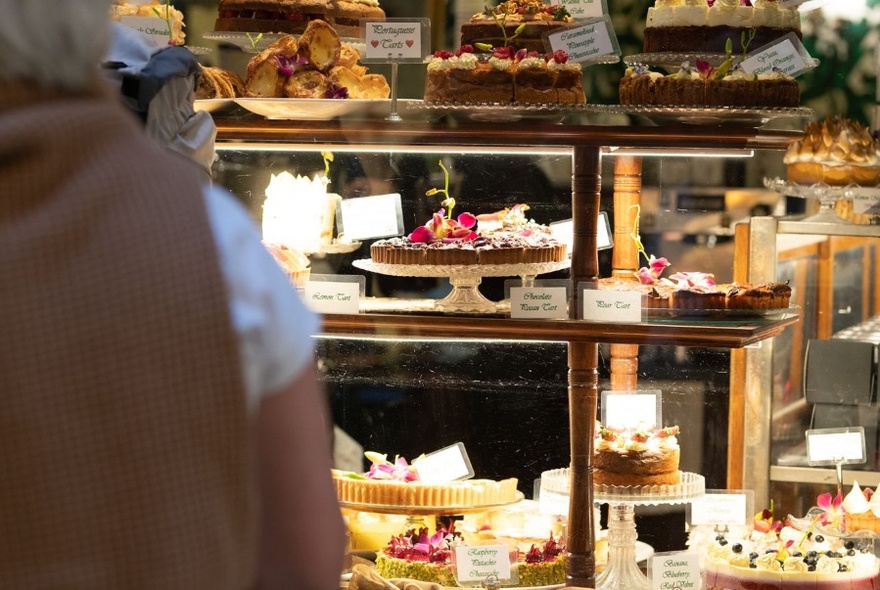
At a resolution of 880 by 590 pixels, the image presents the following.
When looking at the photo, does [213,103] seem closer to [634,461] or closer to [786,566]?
[634,461]

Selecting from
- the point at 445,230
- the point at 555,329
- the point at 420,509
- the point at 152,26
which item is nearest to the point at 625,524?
the point at 420,509

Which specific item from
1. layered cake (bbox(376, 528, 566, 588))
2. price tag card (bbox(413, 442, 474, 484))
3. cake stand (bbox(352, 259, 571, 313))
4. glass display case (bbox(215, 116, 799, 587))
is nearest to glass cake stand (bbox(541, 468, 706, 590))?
layered cake (bbox(376, 528, 566, 588))

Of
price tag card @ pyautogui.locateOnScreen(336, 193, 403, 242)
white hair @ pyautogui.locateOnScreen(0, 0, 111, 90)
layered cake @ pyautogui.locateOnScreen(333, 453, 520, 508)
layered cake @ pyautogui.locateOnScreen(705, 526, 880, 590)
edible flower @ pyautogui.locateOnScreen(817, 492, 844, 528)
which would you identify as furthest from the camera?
edible flower @ pyautogui.locateOnScreen(817, 492, 844, 528)

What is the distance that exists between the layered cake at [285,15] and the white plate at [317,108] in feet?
1.15

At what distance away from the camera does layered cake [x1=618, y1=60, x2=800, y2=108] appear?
9.34 ft

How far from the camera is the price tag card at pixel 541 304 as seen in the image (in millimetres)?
2881

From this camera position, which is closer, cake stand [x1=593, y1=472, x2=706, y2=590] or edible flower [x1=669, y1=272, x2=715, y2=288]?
edible flower [x1=669, y1=272, x2=715, y2=288]

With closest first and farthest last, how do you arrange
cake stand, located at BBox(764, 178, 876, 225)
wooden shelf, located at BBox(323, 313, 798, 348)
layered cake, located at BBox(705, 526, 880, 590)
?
wooden shelf, located at BBox(323, 313, 798, 348)
layered cake, located at BBox(705, 526, 880, 590)
cake stand, located at BBox(764, 178, 876, 225)

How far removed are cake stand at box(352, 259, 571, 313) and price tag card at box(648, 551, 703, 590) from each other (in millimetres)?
721

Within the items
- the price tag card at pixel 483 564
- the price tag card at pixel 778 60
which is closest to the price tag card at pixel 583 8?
the price tag card at pixel 778 60

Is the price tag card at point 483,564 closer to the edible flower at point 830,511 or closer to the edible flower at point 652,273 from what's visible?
the edible flower at point 652,273

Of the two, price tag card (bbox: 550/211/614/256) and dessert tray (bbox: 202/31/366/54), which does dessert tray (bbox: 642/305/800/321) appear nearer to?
price tag card (bbox: 550/211/614/256)

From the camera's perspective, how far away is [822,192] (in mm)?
4012

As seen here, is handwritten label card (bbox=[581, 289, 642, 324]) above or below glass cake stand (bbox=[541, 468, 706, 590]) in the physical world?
above
